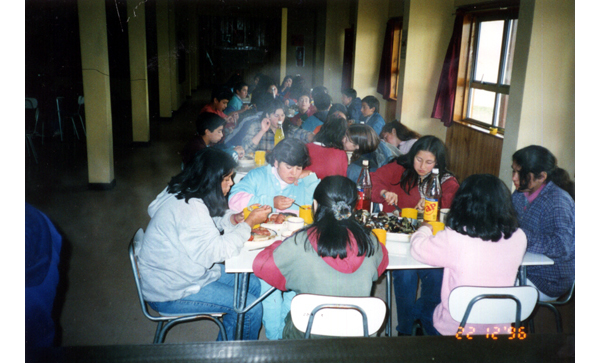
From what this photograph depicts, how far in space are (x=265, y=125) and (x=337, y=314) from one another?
2.62 m

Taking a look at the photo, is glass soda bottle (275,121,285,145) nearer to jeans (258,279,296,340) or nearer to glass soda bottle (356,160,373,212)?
glass soda bottle (356,160,373,212)

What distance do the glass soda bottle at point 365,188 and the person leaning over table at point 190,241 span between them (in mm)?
778

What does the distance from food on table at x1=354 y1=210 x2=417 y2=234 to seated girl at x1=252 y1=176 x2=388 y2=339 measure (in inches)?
18.3

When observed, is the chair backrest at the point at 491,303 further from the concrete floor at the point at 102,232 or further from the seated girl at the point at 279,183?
the seated girl at the point at 279,183

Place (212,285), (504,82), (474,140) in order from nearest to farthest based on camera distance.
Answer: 1. (212,285)
2. (504,82)
3. (474,140)

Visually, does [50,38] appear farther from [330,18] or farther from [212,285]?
[212,285]

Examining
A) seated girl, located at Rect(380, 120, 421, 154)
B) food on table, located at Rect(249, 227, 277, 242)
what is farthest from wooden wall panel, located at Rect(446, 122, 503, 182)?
food on table, located at Rect(249, 227, 277, 242)

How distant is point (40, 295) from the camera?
1.50 m

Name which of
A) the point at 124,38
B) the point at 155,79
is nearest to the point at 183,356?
the point at 124,38

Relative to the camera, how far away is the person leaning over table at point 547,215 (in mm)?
1969

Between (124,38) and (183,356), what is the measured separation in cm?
1009

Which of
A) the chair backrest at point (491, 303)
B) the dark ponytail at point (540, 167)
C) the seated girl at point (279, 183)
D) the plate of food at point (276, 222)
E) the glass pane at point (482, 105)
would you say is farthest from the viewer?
the glass pane at point (482, 105)

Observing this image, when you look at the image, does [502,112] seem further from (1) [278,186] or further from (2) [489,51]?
(1) [278,186]

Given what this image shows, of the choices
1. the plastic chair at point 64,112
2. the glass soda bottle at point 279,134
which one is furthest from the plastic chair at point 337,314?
the plastic chair at point 64,112
